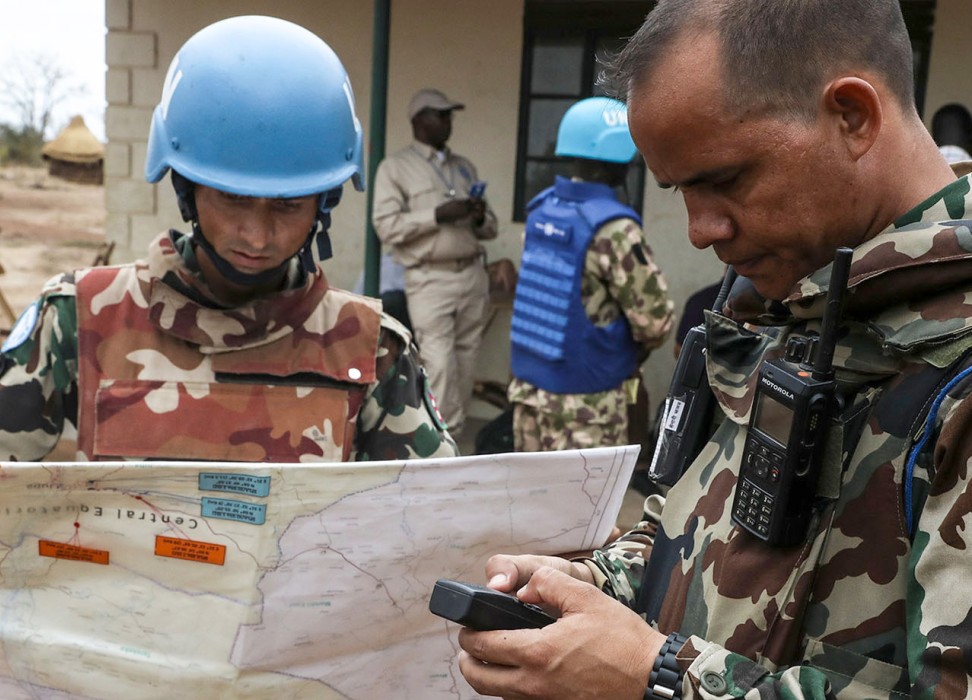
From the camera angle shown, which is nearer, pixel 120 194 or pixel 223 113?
pixel 223 113

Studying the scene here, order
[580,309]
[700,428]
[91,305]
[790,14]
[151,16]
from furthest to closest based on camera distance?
[151,16], [580,309], [91,305], [700,428], [790,14]

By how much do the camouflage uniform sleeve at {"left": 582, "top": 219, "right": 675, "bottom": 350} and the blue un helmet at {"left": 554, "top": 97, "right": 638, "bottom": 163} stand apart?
0.32 m

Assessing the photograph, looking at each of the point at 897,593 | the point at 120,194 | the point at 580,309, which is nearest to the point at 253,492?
the point at 897,593

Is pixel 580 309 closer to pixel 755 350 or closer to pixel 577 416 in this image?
pixel 577 416

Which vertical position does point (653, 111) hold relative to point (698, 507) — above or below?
above

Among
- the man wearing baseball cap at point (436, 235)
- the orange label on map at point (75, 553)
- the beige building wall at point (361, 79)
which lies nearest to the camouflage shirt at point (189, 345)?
the orange label on map at point (75, 553)

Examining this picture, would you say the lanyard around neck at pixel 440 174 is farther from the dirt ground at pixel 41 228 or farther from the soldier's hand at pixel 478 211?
the dirt ground at pixel 41 228

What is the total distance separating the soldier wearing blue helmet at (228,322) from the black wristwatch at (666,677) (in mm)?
918

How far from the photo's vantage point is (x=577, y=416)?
4.39 meters

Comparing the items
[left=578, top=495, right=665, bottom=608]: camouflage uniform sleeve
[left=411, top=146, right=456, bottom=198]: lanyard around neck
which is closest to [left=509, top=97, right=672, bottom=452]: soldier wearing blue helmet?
[left=411, top=146, right=456, bottom=198]: lanyard around neck

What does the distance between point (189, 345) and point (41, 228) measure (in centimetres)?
2190

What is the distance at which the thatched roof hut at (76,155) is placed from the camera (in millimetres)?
22984

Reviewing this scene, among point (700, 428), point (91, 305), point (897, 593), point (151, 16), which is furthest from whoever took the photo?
point (151, 16)

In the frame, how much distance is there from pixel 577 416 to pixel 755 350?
300 centimetres
